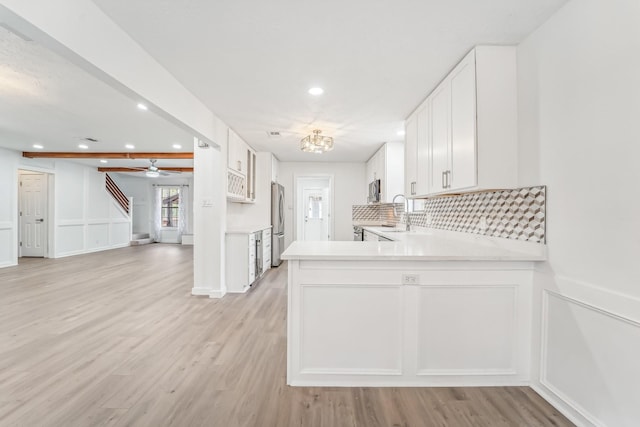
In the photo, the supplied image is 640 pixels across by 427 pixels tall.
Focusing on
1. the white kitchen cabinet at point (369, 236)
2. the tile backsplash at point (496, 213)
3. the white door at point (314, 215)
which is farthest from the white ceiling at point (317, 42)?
the white door at point (314, 215)

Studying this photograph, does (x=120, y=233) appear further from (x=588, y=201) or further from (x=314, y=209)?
(x=588, y=201)

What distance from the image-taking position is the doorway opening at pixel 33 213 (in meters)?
7.37

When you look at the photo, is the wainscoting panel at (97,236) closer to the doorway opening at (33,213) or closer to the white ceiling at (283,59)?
the doorway opening at (33,213)

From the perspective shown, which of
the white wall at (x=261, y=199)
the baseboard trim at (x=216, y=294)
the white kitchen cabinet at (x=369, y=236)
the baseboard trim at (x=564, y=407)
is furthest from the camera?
the white wall at (x=261, y=199)

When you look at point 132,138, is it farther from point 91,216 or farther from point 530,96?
point 530,96

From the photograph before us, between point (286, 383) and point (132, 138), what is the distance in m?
5.00

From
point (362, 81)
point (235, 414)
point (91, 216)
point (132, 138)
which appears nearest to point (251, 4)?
point (362, 81)

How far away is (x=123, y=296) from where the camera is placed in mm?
4156

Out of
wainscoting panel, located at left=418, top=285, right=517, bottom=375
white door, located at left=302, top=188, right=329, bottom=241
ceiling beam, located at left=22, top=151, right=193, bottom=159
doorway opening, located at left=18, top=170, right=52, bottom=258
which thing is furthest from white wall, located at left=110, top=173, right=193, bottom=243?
wainscoting panel, located at left=418, top=285, right=517, bottom=375

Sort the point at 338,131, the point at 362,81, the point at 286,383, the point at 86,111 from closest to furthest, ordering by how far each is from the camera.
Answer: the point at 286,383, the point at 362,81, the point at 86,111, the point at 338,131

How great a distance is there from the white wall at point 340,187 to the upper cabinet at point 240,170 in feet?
4.76

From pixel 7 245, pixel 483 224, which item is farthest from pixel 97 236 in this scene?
pixel 483 224

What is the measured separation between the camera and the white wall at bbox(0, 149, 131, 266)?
6227 millimetres

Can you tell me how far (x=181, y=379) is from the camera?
6.88 feet
